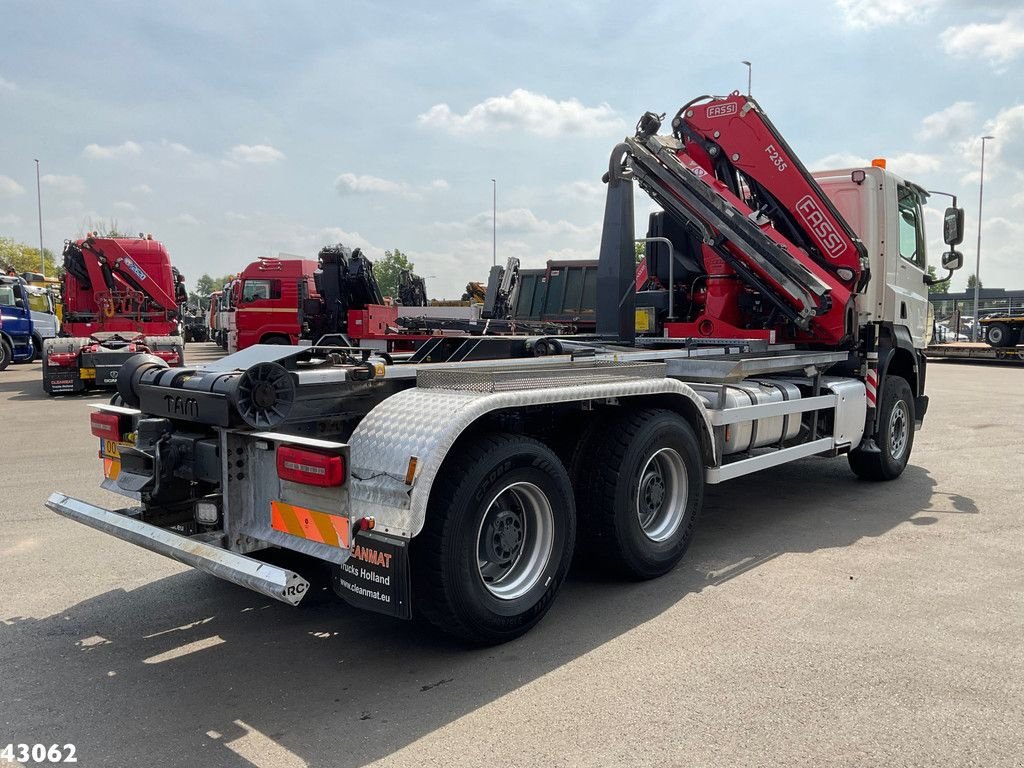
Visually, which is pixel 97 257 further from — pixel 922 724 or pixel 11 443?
pixel 922 724

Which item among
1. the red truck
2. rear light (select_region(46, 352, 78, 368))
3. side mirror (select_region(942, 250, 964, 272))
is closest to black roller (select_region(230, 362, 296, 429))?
side mirror (select_region(942, 250, 964, 272))

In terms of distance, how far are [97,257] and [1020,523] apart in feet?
60.2

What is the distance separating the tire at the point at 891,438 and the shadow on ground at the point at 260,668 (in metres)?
2.99

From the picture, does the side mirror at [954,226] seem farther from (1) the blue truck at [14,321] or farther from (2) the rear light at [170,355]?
(1) the blue truck at [14,321]

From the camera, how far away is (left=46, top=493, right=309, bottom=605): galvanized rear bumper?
310 cm

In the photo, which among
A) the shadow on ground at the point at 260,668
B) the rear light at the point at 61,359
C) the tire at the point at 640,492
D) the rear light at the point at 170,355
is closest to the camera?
the shadow on ground at the point at 260,668

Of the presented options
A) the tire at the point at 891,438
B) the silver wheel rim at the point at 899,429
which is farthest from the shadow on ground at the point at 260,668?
the silver wheel rim at the point at 899,429

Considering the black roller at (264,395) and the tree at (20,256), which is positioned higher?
the tree at (20,256)

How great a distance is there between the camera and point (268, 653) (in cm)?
378

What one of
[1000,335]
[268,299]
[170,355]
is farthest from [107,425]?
[1000,335]

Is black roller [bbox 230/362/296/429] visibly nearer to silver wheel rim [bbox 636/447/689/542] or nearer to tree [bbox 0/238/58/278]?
silver wheel rim [bbox 636/447/689/542]

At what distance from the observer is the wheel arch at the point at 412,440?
3.29m

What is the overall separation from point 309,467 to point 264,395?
48cm

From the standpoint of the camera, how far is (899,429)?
788 centimetres
